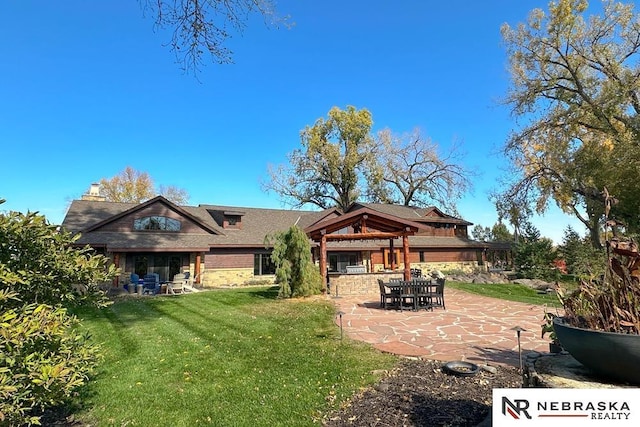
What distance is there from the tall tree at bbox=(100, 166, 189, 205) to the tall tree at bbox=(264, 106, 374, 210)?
17.9m

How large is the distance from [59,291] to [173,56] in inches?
132

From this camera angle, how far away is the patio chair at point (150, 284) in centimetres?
1822

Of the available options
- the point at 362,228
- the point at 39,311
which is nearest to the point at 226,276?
the point at 362,228

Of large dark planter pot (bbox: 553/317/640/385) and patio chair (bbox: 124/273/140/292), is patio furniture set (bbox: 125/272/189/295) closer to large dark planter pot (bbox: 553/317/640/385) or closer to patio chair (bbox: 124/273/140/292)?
patio chair (bbox: 124/273/140/292)

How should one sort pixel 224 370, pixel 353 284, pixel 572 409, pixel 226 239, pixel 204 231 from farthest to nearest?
pixel 204 231 → pixel 226 239 → pixel 353 284 → pixel 224 370 → pixel 572 409

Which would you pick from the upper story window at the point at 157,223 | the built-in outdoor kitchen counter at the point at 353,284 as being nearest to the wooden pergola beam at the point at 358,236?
the built-in outdoor kitchen counter at the point at 353,284

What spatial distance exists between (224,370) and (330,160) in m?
32.1

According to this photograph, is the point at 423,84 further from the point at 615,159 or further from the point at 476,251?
the point at 476,251

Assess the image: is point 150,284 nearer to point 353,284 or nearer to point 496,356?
point 353,284

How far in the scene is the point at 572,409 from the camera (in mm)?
2152

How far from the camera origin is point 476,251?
31.2m

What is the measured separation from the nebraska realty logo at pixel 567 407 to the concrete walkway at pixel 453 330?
3.89m

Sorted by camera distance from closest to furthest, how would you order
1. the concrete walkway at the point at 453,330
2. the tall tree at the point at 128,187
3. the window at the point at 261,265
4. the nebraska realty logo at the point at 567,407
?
1. the nebraska realty logo at the point at 567,407
2. the concrete walkway at the point at 453,330
3. the window at the point at 261,265
4. the tall tree at the point at 128,187

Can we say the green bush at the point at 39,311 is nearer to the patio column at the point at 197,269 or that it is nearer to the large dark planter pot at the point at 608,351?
the large dark planter pot at the point at 608,351
